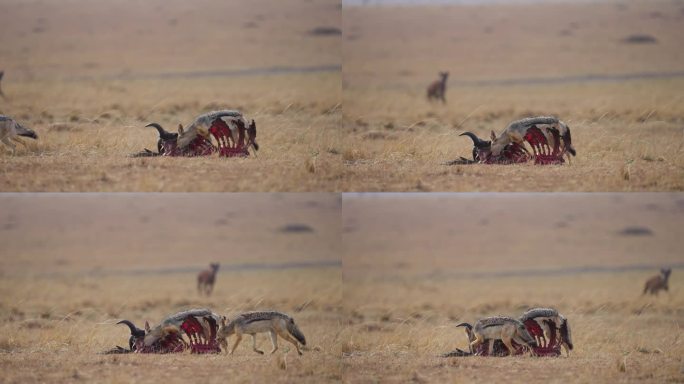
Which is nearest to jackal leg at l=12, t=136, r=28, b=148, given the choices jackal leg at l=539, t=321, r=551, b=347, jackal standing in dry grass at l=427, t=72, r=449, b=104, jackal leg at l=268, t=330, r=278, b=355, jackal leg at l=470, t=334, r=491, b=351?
jackal leg at l=268, t=330, r=278, b=355

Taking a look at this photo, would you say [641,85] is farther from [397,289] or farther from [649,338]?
[397,289]

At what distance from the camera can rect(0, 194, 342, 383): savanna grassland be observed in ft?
23.0

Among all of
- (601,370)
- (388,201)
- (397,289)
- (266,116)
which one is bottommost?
(601,370)

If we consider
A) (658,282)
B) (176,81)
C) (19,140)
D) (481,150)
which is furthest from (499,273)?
(19,140)

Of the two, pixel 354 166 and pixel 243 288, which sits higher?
pixel 354 166

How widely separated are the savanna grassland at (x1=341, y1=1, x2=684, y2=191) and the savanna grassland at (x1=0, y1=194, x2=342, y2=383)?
0.64 m

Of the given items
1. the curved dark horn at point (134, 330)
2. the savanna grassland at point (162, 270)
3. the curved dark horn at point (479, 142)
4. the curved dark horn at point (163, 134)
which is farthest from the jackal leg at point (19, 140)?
the curved dark horn at point (479, 142)

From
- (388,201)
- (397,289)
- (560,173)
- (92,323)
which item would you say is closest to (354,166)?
(388,201)

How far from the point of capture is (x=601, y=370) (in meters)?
6.92

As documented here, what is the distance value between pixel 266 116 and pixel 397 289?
4.74ft

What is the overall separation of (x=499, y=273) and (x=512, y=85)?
1.26 m

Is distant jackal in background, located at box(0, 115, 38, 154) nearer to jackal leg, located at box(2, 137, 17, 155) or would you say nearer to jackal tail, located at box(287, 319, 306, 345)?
jackal leg, located at box(2, 137, 17, 155)

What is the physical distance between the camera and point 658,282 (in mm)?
7145

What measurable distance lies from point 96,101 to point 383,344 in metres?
2.47
